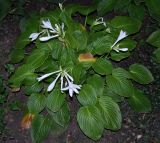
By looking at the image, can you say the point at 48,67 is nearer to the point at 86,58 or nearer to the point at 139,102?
the point at 86,58

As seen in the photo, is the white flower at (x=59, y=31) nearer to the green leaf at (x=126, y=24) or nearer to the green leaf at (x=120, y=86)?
the green leaf at (x=120, y=86)

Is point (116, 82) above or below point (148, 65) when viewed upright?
above

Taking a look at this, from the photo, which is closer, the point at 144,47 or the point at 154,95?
the point at 154,95

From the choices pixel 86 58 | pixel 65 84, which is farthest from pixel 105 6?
pixel 65 84

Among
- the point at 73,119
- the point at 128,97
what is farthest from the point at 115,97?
the point at 73,119

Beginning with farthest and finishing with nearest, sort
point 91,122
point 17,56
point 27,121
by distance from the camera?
point 17,56
point 27,121
point 91,122

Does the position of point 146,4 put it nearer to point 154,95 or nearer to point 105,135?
point 154,95

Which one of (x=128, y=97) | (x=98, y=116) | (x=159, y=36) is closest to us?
(x=98, y=116)
